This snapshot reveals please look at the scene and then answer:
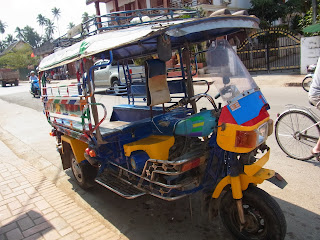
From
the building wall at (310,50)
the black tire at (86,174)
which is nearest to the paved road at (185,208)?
the black tire at (86,174)

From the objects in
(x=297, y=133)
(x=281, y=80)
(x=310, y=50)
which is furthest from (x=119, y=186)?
(x=310, y=50)

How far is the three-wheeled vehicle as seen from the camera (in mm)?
2492

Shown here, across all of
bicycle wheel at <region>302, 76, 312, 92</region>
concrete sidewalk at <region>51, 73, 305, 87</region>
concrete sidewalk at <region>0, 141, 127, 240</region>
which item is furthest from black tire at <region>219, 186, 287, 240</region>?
concrete sidewalk at <region>51, 73, 305, 87</region>

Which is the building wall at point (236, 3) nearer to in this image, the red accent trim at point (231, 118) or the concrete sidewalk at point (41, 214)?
the concrete sidewalk at point (41, 214)

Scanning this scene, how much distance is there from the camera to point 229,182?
259 centimetres

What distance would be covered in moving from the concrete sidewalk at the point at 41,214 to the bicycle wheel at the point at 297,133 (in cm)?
315

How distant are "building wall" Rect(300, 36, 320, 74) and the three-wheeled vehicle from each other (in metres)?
11.4

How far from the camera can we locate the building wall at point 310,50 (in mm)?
12961

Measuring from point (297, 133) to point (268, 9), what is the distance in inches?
704

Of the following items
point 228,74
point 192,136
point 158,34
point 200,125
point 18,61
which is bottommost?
point 192,136

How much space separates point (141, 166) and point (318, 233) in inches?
75.9

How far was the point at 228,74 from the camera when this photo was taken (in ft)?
9.23

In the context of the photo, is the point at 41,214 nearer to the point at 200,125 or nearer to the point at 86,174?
the point at 86,174

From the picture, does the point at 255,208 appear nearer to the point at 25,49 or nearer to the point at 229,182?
the point at 229,182
